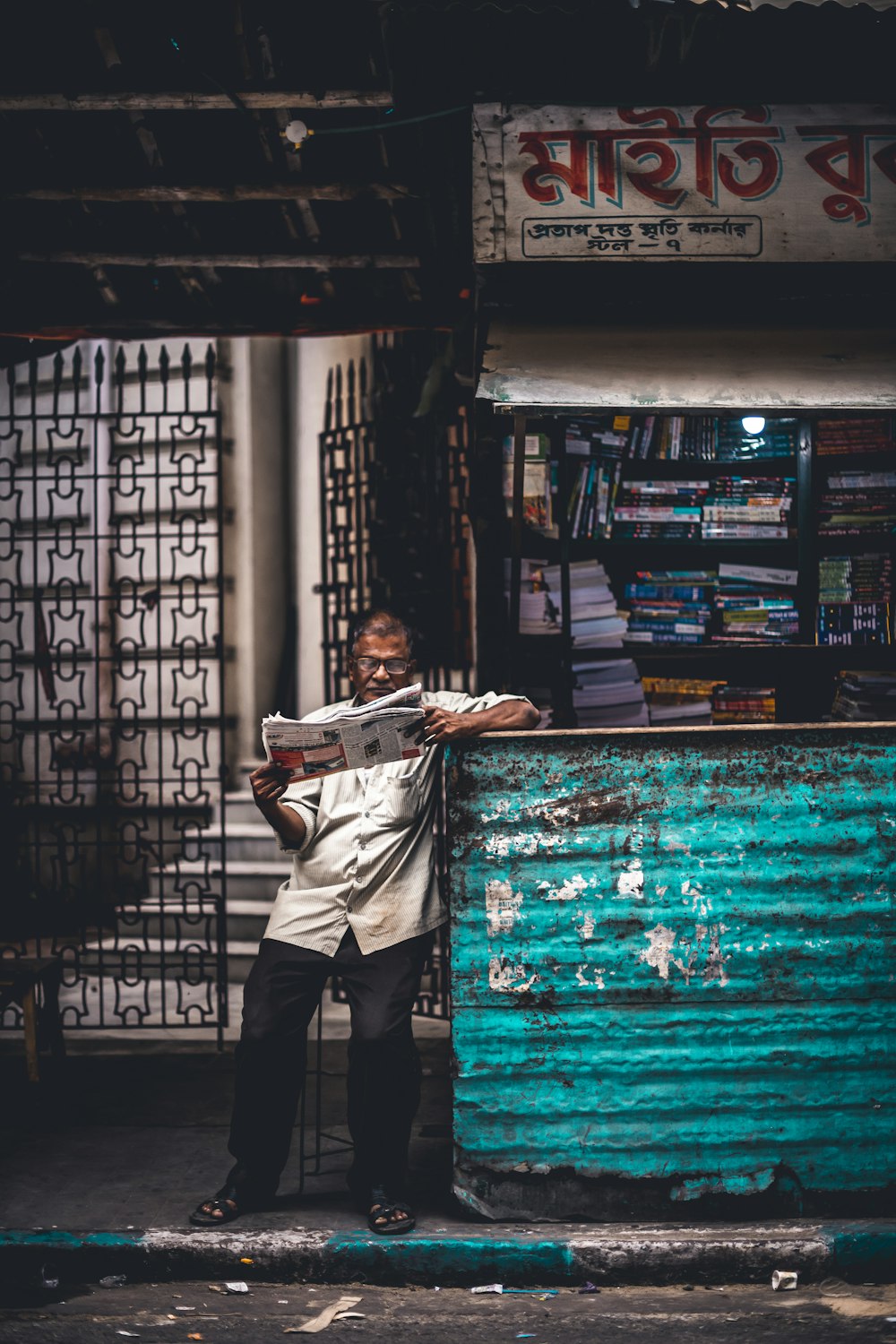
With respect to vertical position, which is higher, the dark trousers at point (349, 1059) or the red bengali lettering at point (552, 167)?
the red bengali lettering at point (552, 167)

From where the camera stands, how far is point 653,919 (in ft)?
13.0

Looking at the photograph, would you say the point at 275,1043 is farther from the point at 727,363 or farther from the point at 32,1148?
the point at 727,363

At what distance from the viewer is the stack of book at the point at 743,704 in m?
5.67

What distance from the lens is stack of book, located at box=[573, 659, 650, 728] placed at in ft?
17.8

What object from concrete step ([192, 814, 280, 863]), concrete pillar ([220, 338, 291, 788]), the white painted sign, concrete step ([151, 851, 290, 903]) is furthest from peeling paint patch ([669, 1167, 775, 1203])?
concrete pillar ([220, 338, 291, 788])

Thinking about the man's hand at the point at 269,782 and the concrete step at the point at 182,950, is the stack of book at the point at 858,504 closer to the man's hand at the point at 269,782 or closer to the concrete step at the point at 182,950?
the man's hand at the point at 269,782

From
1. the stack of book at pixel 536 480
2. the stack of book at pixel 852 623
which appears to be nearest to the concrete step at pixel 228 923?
the stack of book at pixel 536 480

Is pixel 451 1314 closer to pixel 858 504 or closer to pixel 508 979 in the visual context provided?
pixel 508 979

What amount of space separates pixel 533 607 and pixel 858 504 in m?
1.65

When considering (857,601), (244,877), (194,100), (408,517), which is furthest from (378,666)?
(244,877)

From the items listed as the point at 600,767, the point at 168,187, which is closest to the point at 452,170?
the point at 168,187

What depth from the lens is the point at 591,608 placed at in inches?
214

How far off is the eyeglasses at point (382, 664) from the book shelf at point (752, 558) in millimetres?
1200

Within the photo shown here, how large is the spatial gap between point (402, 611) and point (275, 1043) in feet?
11.6
